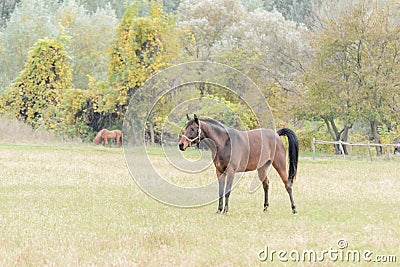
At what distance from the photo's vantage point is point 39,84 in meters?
32.9

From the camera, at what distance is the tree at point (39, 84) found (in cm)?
3247

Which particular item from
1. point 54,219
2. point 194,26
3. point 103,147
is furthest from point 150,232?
point 194,26

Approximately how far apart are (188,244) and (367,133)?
2914 cm

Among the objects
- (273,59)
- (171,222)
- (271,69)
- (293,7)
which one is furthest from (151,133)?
(293,7)

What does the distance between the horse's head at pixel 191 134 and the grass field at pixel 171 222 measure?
118 cm

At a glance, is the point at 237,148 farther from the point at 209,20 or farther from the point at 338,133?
the point at 209,20

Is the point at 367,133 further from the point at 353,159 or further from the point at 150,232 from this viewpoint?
the point at 150,232

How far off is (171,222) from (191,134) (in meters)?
1.50

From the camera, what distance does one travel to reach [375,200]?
13.5 metres

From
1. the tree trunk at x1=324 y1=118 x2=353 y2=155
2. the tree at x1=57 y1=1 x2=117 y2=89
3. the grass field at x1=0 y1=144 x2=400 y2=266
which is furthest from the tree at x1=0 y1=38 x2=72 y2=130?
the grass field at x1=0 y1=144 x2=400 y2=266

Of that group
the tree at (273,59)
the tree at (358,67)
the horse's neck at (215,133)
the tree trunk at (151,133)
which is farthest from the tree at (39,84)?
the horse's neck at (215,133)

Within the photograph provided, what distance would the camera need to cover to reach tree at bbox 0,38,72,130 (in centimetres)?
3247

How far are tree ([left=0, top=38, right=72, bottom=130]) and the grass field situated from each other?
15.3 meters

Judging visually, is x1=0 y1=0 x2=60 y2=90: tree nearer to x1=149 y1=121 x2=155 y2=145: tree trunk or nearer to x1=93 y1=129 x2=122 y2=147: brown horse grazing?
x1=93 y1=129 x2=122 y2=147: brown horse grazing
